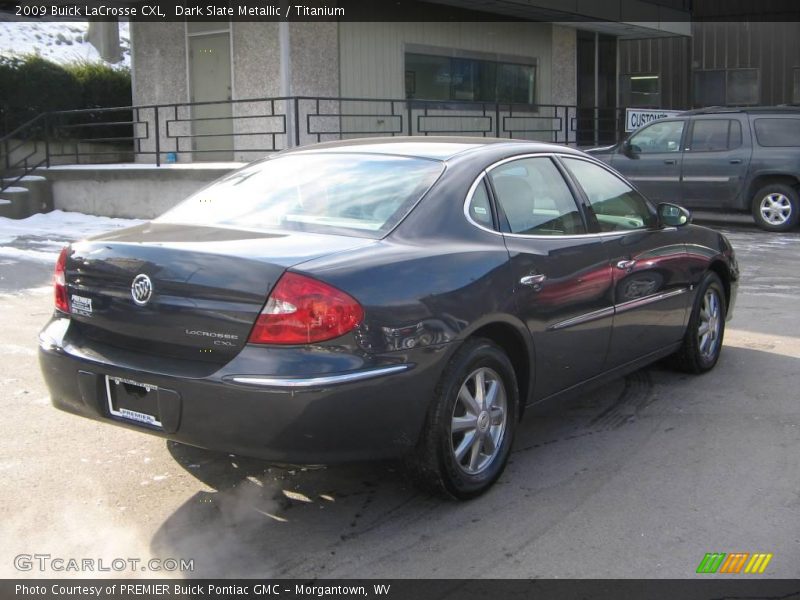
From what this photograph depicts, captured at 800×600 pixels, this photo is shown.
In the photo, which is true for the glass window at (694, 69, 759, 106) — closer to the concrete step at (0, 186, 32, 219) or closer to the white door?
the white door

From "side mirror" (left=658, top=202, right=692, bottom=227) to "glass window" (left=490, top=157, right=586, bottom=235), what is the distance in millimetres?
974

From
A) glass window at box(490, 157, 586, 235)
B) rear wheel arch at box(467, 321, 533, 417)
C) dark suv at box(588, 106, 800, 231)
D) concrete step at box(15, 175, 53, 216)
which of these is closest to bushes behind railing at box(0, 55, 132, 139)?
concrete step at box(15, 175, 53, 216)

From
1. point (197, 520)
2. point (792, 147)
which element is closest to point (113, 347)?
point (197, 520)

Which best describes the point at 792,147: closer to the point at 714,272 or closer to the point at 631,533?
the point at 714,272

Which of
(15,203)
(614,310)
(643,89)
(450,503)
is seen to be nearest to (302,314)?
(450,503)

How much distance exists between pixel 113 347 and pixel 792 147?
12.2 metres

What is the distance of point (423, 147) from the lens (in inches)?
188

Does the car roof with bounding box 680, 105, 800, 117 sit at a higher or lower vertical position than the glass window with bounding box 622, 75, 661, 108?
lower

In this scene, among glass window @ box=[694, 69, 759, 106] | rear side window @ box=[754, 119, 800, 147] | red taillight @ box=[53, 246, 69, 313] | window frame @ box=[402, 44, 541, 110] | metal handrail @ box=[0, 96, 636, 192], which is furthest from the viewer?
glass window @ box=[694, 69, 759, 106]

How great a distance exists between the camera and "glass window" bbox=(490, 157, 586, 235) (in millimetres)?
4586

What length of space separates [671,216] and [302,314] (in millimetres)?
3074

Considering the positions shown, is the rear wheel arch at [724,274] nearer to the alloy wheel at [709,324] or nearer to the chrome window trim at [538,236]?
the alloy wheel at [709,324]

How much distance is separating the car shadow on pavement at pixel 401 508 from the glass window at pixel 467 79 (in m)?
14.0

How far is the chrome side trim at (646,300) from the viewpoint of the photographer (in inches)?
201
